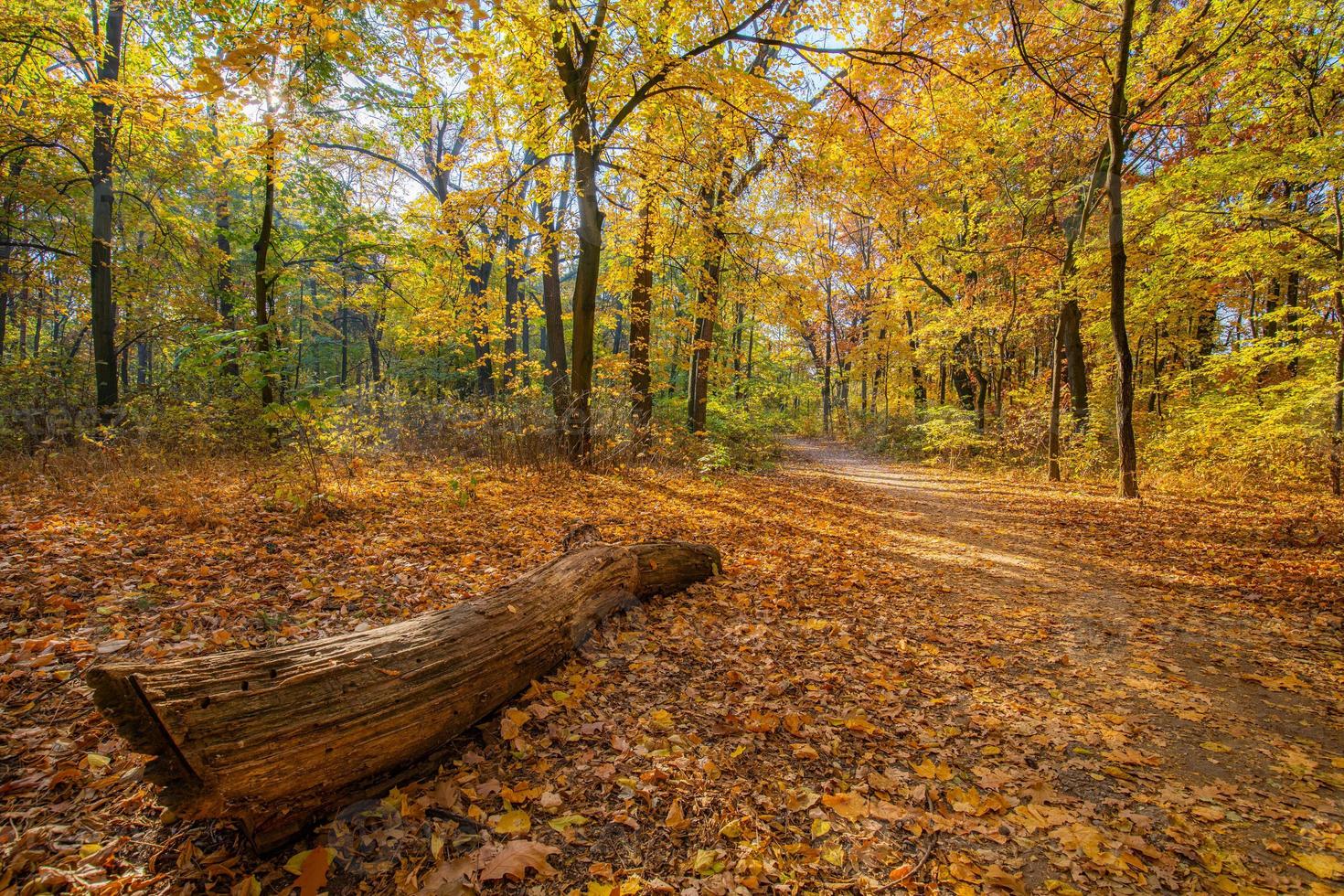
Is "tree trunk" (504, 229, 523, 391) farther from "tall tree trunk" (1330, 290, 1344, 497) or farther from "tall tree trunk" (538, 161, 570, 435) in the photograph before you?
"tall tree trunk" (1330, 290, 1344, 497)

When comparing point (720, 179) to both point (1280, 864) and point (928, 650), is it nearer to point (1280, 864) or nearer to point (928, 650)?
point (928, 650)

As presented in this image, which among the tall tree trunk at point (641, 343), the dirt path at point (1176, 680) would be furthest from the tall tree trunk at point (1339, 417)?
the tall tree trunk at point (641, 343)

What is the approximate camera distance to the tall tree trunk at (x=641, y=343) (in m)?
10.3

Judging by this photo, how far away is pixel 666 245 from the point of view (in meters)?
9.46

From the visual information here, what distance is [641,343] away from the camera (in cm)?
1114

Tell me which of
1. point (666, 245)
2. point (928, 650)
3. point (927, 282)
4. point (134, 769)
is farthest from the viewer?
point (927, 282)

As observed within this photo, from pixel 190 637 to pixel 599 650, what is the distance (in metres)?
2.36

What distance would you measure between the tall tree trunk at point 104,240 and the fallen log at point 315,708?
9.55m

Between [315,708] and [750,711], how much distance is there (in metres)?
2.20

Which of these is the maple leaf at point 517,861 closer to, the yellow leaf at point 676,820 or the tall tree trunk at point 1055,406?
the yellow leaf at point 676,820

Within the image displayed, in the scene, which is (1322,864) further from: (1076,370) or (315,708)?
(1076,370)

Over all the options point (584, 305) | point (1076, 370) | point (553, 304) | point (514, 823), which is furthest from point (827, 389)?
point (514, 823)

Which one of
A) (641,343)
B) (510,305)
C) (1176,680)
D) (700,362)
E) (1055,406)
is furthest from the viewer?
(510,305)

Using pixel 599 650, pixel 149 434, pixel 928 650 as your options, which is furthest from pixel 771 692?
pixel 149 434
